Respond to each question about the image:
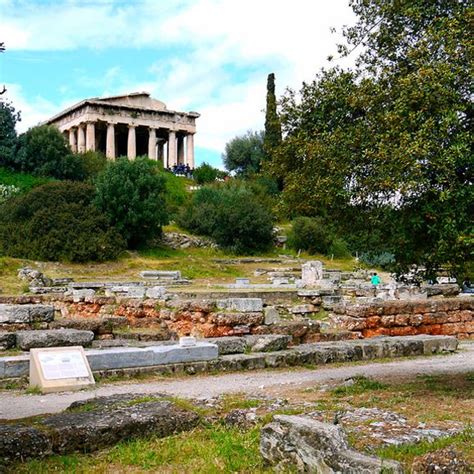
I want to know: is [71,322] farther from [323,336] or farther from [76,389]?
[323,336]

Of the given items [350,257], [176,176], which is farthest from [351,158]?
[176,176]

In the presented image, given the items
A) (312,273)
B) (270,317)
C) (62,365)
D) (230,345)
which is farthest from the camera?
(312,273)

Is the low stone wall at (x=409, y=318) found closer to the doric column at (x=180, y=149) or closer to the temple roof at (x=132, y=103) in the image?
the temple roof at (x=132, y=103)

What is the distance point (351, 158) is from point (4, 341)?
5916 millimetres

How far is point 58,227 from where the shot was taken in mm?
38031

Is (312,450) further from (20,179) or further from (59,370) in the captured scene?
(20,179)

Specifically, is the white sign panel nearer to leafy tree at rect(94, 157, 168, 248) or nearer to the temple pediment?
leafy tree at rect(94, 157, 168, 248)

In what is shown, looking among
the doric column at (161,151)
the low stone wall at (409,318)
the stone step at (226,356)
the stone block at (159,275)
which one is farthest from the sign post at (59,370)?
the doric column at (161,151)

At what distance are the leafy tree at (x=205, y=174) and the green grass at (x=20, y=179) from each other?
53.8 ft

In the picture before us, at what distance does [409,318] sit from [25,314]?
7.67 m

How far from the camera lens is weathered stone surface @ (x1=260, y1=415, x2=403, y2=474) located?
4098mm

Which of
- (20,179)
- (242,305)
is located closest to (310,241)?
(20,179)

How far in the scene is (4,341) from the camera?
1000 cm

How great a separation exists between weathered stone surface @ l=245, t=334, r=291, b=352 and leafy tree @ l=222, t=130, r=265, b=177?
55375 millimetres
